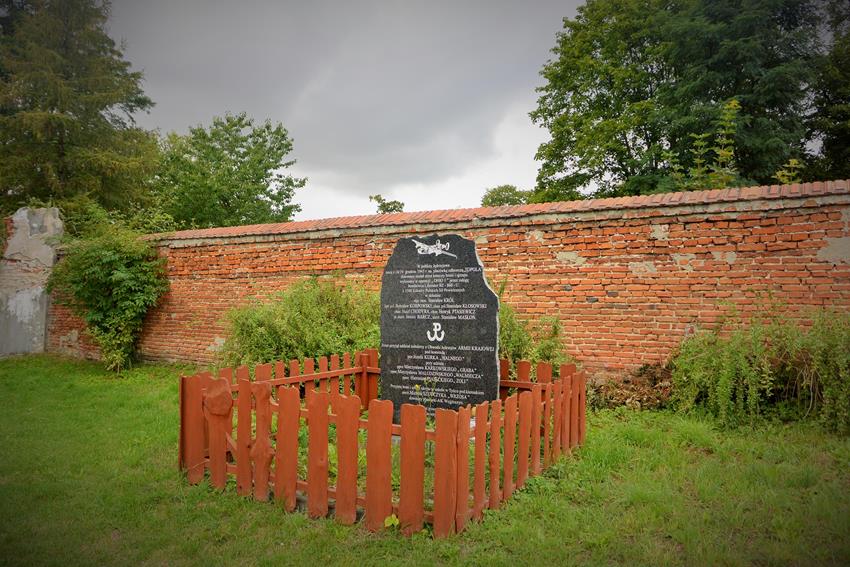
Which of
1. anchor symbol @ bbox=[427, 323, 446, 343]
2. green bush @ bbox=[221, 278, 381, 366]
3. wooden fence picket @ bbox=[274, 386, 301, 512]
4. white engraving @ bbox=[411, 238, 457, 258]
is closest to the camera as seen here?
wooden fence picket @ bbox=[274, 386, 301, 512]

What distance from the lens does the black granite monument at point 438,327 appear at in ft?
15.8

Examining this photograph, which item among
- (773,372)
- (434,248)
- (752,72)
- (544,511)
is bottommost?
(544,511)

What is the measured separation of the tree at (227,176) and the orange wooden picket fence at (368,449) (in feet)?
61.7

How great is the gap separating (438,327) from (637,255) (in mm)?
3386

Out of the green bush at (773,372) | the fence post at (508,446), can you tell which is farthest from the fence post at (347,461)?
the green bush at (773,372)

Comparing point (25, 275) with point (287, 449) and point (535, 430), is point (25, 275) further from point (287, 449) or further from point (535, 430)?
point (535, 430)

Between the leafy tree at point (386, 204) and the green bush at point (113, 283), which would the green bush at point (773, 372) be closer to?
the green bush at point (113, 283)

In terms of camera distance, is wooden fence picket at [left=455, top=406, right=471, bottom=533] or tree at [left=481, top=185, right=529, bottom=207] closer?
wooden fence picket at [left=455, top=406, right=471, bottom=533]

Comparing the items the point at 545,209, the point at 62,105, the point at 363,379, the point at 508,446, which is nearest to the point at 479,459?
the point at 508,446

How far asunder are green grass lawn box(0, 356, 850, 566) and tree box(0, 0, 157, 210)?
15.9 meters

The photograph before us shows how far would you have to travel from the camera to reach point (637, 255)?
269 inches

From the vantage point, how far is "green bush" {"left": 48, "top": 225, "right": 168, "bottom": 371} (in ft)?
32.1

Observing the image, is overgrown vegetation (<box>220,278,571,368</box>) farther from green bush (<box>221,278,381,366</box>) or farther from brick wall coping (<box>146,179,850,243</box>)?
brick wall coping (<box>146,179,850,243</box>)

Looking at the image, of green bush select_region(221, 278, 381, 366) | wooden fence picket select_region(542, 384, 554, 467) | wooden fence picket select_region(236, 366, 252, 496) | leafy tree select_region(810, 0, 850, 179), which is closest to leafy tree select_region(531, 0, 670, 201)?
leafy tree select_region(810, 0, 850, 179)
